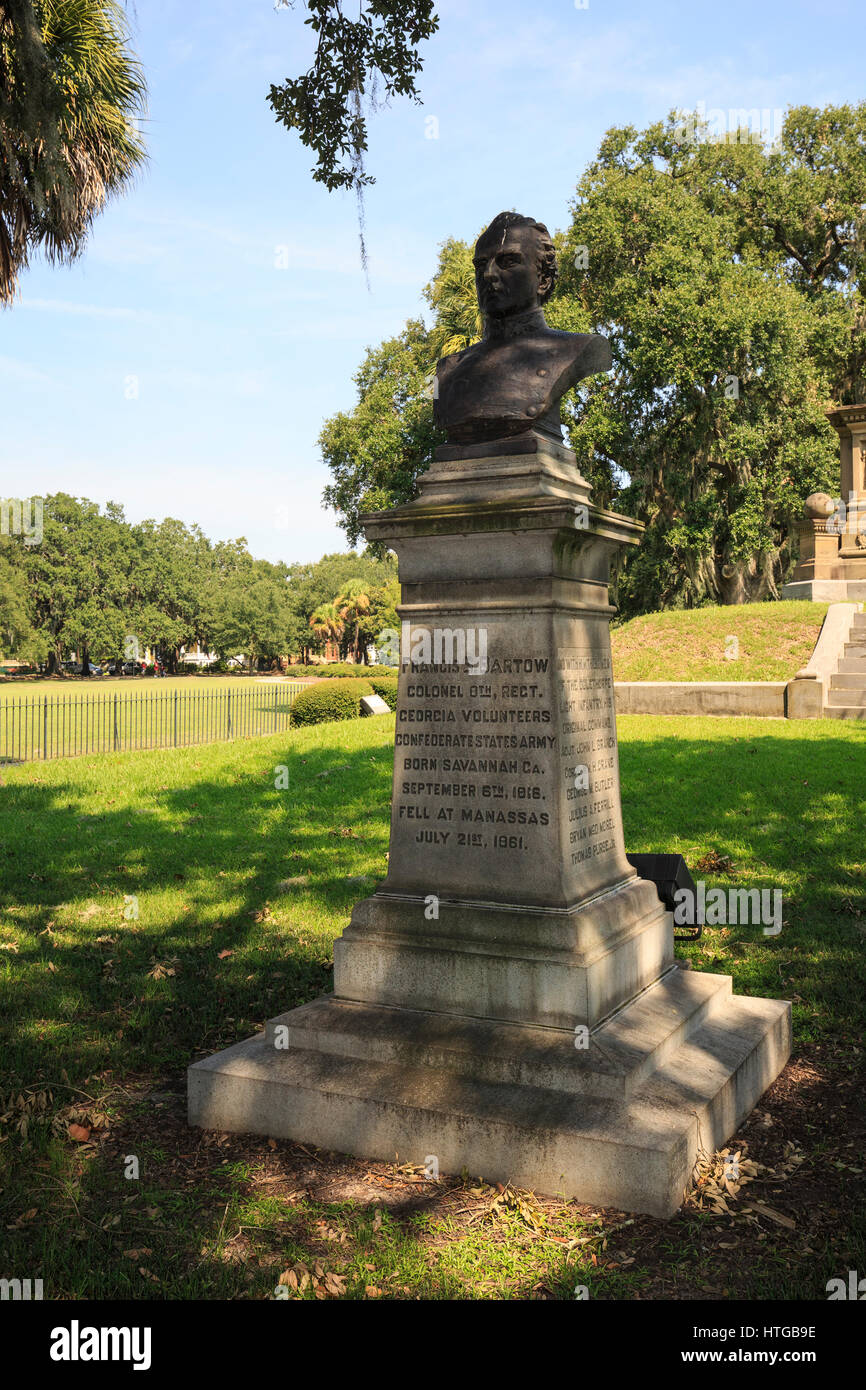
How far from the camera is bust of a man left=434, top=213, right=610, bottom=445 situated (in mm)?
4914

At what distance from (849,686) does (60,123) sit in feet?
48.0

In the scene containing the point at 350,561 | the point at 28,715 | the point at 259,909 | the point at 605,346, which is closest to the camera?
the point at 605,346

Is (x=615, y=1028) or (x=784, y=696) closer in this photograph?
(x=615, y=1028)

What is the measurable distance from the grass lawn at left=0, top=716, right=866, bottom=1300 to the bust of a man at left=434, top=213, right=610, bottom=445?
3.42 metres

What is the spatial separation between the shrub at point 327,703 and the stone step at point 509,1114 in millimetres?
16905

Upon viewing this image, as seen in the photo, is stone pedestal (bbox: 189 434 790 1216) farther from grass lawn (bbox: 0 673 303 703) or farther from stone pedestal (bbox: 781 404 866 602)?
grass lawn (bbox: 0 673 303 703)

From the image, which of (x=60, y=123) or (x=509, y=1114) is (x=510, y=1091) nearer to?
(x=509, y=1114)

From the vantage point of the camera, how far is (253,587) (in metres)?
86.0

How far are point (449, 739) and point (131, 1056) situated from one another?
7.69ft

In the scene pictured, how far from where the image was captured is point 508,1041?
14.0 ft

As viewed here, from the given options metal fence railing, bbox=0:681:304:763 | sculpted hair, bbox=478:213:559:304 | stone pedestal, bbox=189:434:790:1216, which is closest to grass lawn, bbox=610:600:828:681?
metal fence railing, bbox=0:681:304:763

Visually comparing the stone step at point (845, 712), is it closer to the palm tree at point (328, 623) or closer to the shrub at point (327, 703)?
the shrub at point (327, 703)

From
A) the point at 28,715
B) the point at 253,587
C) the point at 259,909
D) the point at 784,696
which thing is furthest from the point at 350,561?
the point at 259,909

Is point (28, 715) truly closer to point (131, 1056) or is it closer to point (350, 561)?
point (131, 1056)
